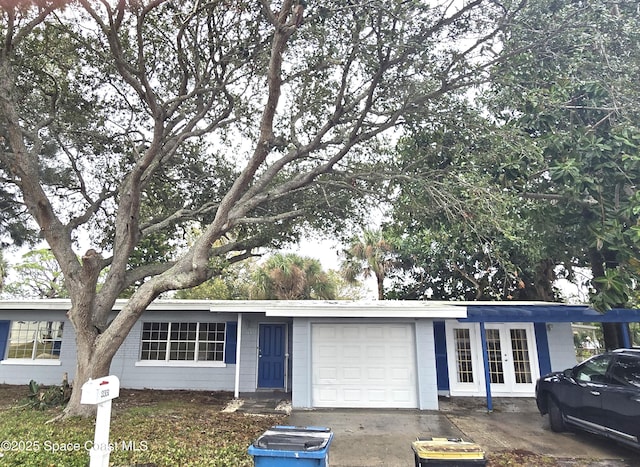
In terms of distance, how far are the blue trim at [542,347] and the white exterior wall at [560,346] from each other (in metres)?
0.11

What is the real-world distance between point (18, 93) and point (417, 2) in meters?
10.2

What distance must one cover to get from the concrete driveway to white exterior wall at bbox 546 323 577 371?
5.94 ft

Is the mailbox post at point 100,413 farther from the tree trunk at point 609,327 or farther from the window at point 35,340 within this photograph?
the tree trunk at point 609,327

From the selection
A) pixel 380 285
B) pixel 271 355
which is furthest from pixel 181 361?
pixel 380 285

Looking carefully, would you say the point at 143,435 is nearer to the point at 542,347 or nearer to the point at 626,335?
the point at 542,347

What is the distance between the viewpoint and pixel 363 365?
34.1 ft

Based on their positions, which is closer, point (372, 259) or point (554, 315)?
point (554, 315)

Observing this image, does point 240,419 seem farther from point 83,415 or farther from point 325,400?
point 83,415

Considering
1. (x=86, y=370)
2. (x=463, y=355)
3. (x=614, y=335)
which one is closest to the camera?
(x=86, y=370)

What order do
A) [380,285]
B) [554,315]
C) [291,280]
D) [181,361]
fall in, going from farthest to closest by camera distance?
[380,285] < [291,280] < [181,361] < [554,315]

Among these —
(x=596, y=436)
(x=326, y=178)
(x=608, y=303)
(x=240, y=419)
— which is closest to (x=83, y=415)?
(x=240, y=419)

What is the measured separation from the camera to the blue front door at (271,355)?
12469 mm

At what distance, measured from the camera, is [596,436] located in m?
7.60

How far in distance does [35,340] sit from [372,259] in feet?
48.9
